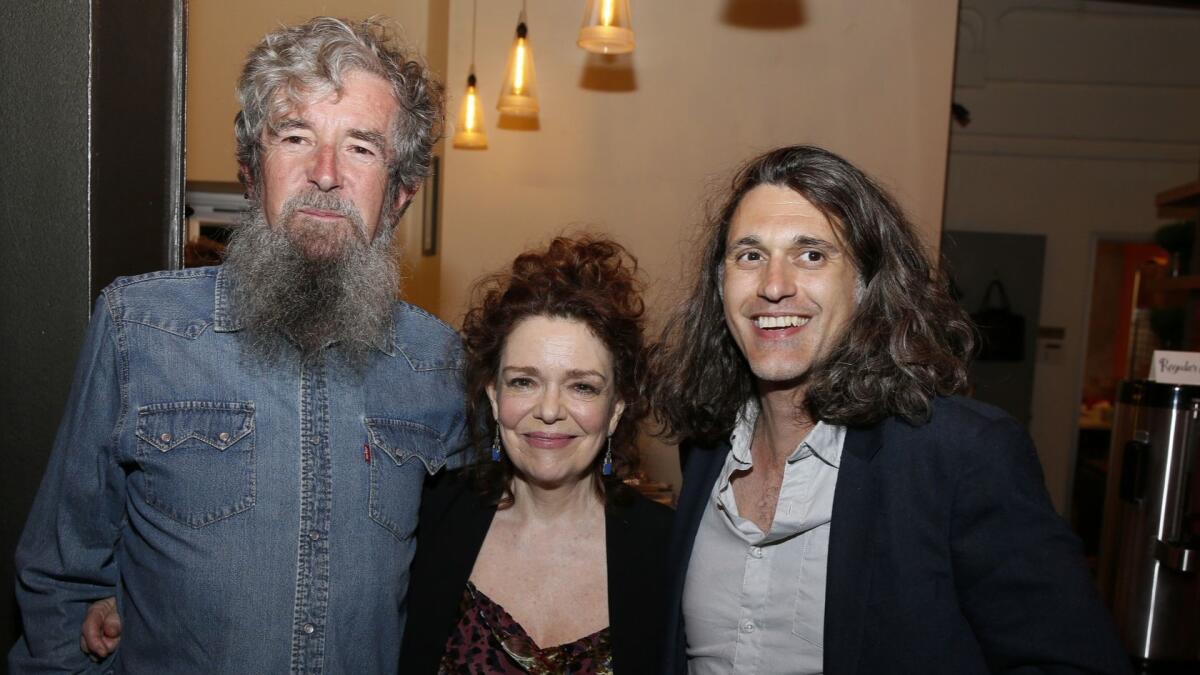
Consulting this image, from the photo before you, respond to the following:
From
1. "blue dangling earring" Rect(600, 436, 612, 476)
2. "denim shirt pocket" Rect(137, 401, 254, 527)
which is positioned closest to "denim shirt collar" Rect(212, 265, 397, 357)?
"denim shirt pocket" Rect(137, 401, 254, 527)

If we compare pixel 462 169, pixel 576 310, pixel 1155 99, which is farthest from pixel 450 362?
pixel 1155 99

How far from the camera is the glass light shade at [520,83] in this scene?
4186mm

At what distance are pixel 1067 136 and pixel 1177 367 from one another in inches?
193

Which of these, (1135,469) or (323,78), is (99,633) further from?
(1135,469)

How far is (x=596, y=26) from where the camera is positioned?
12.5ft

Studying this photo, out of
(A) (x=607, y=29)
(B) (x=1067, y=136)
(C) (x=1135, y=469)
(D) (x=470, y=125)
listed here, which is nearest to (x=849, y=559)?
(C) (x=1135, y=469)

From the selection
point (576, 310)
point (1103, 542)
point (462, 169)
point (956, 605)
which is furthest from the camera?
point (462, 169)

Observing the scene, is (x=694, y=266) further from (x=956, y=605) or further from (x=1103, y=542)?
(x=1103, y=542)

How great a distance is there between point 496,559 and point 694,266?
2.66 feet

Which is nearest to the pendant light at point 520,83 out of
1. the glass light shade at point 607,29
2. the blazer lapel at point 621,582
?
the glass light shade at point 607,29

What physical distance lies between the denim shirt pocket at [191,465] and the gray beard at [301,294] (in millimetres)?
172

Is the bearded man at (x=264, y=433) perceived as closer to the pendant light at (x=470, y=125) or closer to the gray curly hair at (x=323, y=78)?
the gray curly hair at (x=323, y=78)

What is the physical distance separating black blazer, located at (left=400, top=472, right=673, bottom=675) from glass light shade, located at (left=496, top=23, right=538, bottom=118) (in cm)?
250

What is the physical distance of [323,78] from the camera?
1697 mm
